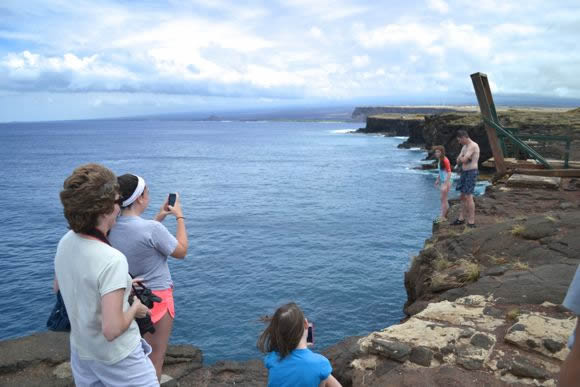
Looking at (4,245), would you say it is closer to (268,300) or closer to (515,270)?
(268,300)

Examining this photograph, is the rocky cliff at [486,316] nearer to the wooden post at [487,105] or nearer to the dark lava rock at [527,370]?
the dark lava rock at [527,370]

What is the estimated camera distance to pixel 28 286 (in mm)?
21500

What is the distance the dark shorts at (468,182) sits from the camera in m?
11.6

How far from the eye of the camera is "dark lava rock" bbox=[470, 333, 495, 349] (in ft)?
18.9

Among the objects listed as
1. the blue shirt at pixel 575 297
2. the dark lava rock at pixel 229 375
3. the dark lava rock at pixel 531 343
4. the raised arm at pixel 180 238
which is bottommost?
the dark lava rock at pixel 229 375

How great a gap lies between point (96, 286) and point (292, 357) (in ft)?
5.37

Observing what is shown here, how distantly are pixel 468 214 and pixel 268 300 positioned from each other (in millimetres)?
9911

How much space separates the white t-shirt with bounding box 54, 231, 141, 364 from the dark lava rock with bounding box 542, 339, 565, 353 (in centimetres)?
470

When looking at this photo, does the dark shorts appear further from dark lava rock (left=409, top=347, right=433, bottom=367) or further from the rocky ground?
dark lava rock (left=409, top=347, right=433, bottom=367)

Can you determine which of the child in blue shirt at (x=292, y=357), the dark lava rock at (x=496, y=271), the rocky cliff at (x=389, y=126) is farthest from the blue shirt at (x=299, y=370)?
the rocky cliff at (x=389, y=126)

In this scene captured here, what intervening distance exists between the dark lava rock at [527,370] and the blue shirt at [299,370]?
2584 mm

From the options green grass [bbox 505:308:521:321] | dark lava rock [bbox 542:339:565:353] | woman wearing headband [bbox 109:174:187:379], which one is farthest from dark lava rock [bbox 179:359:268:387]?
dark lava rock [bbox 542:339:565:353]

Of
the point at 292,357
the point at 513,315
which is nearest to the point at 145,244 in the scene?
the point at 292,357

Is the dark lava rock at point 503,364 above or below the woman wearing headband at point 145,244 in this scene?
below
